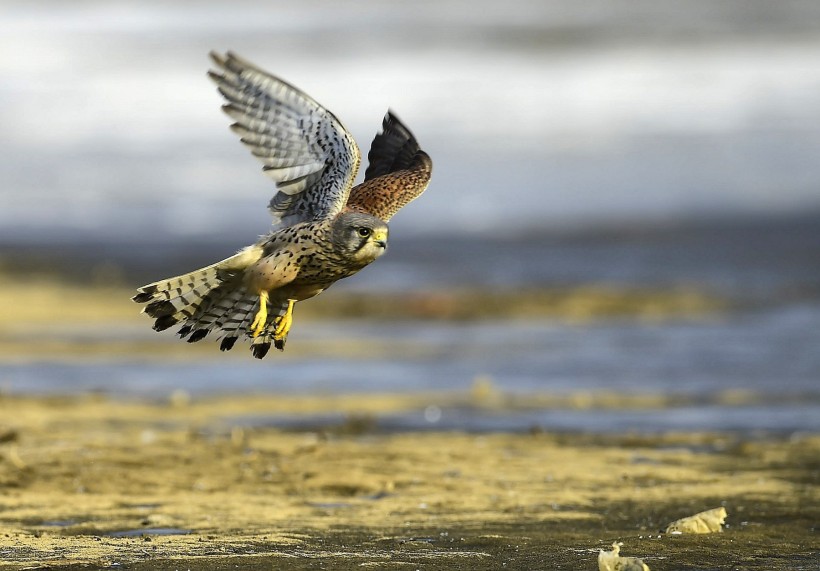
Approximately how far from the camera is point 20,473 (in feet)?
25.1

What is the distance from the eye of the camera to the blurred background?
11.7m

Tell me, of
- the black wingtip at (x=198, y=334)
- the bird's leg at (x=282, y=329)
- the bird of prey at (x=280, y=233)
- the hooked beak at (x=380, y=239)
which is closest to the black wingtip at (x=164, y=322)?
the bird of prey at (x=280, y=233)

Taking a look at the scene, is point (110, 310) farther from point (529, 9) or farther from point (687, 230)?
point (529, 9)

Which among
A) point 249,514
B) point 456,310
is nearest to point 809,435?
point 249,514

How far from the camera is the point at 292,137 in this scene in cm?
710

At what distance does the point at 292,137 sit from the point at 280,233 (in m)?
0.52

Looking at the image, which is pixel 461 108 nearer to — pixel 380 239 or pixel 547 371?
pixel 547 371

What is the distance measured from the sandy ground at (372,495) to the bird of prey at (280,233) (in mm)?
852

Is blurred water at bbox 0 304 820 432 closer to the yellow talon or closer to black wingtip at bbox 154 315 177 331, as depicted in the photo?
the yellow talon

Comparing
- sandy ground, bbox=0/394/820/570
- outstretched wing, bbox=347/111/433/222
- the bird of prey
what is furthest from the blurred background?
the bird of prey

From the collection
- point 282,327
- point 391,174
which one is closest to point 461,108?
point 391,174

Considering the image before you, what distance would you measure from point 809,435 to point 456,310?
574cm

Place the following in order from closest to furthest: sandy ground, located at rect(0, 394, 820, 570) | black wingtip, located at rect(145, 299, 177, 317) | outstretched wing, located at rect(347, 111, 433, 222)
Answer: sandy ground, located at rect(0, 394, 820, 570) < black wingtip, located at rect(145, 299, 177, 317) < outstretched wing, located at rect(347, 111, 433, 222)

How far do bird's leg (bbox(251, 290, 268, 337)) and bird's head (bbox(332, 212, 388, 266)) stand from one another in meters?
0.47
